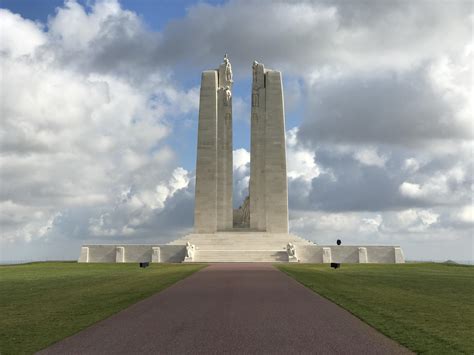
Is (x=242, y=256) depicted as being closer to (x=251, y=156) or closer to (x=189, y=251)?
(x=189, y=251)

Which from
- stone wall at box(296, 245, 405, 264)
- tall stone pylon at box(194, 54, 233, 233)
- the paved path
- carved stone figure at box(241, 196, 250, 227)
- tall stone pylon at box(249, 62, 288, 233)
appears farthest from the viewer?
carved stone figure at box(241, 196, 250, 227)

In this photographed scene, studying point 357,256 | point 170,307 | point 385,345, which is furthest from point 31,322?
point 357,256

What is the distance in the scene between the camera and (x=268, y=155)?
52.0 metres

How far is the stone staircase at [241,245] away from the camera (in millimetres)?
41250

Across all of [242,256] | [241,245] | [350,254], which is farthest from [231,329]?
[241,245]

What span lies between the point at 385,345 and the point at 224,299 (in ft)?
21.2

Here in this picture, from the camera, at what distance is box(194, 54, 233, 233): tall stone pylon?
5134 cm

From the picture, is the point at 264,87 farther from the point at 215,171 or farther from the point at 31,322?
the point at 31,322

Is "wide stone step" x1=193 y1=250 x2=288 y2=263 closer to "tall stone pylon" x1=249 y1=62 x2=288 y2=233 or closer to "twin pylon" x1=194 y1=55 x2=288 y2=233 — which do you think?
"twin pylon" x1=194 y1=55 x2=288 y2=233

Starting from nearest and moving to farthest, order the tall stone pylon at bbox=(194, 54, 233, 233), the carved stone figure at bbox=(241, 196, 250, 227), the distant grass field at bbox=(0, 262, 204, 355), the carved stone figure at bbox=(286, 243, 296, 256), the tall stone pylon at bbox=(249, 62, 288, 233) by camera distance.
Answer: the distant grass field at bbox=(0, 262, 204, 355) < the carved stone figure at bbox=(286, 243, 296, 256) < the tall stone pylon at bbox=(249, 62, 288, 233) < the tall stone pylon at bbox=(194, 54, 233, 233) < the carved stone figure at bbox=(241, 196, 250, 227)

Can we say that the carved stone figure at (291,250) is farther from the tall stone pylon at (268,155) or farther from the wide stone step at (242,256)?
the tall stone pylon at (268,155)

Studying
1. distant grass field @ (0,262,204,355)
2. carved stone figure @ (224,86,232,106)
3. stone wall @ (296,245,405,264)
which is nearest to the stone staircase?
stone wall @ (296,245,405,264)

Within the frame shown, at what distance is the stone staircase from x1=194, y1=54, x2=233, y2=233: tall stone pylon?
327 centimetres

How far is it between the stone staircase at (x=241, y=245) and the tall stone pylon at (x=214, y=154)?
3.27 meters
